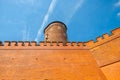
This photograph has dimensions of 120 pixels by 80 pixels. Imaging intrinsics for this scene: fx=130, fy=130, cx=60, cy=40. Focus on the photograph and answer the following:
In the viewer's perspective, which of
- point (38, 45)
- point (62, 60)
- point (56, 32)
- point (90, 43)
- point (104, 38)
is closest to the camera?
point (62, 60)

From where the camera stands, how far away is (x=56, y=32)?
48.8 ft

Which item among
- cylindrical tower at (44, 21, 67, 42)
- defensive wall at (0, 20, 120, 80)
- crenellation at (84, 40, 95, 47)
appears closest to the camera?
defensive wall at (0, 20, 120, 80)

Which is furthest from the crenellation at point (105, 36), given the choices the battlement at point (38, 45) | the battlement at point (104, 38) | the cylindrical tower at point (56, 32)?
the cylindrical tower at point (56, 32)

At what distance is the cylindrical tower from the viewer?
14431mm

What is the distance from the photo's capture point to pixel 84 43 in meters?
11.1

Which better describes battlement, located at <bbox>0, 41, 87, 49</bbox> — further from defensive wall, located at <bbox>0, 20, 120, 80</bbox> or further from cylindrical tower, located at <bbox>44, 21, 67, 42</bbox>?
cylindrical tower, located at <bbox>44, 21, 67, 42</bbox>

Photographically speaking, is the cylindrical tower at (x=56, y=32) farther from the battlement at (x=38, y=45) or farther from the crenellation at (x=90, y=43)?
the crenellation at (x=90, y=43)

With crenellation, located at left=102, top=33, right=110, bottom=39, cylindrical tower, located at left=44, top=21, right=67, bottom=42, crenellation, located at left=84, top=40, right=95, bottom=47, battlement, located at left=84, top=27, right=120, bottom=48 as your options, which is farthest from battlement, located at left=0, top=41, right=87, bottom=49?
cylindrical tower, located at left=44, top=21, right=67, bottom=42

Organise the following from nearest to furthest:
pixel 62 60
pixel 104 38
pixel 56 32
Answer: pixel 62 60 → pixel 104 38 → pixel 56 32

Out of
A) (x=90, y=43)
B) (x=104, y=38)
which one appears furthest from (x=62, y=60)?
(x=104, y=38)

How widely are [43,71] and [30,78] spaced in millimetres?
968

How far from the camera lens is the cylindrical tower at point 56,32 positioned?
14.4 meters

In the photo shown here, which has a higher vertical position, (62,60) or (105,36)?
(105,36)

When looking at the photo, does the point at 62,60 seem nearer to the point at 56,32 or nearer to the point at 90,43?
the point at 90,43
